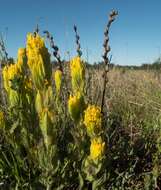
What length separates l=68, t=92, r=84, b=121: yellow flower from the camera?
1844mm

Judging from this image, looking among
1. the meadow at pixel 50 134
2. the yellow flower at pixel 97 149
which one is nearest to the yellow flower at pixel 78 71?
the meadow at pixel 50 134

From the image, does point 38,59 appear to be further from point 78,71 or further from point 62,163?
point 62,163

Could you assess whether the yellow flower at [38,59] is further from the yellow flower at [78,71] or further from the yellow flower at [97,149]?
the yellow flower at [97,149]

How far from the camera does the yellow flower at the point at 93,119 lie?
5.69 ft

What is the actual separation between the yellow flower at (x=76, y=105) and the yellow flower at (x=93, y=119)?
4.0 inches

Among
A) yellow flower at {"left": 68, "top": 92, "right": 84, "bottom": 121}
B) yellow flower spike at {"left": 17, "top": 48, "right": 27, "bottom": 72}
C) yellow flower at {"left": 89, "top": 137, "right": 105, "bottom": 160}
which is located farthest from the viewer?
yellow flower spike at {"left": 17, "top": 48, "right": 27, "bottom": 72}

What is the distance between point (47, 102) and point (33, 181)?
595 millimetres

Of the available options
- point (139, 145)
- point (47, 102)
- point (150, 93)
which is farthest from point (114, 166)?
point (150, 93)

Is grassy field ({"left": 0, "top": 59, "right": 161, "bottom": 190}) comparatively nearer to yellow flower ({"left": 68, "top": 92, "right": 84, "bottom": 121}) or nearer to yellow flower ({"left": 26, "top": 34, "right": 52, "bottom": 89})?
yellow flower ({"left": 68, "top": 92, "right": 84, "bottom": 121})

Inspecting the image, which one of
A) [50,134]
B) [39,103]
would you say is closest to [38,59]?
[39,103]

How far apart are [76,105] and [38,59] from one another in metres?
0.33

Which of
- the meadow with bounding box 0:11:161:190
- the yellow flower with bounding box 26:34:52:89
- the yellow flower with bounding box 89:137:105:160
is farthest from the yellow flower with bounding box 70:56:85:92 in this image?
the yellow flower with bounding box 89:137:105:160

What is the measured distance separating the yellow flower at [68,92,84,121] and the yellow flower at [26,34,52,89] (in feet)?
0.62

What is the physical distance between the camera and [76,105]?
1.85 metres
